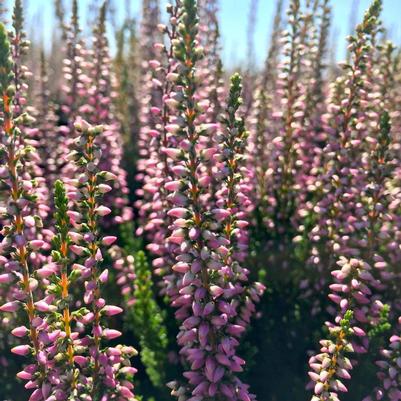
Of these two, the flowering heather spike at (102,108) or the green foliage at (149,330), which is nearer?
the green foliage at (149,330)

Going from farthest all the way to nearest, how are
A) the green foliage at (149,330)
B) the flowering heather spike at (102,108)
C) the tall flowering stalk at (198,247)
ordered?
1. the flowering heather spike at (102,108)
2. the green foliage at (149,330)
3. the tall flowering stalk at (198,247)

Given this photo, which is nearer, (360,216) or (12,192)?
(12,192)

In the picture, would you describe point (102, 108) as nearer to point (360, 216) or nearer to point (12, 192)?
point (360, 216)

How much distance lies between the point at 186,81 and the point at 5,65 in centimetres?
70

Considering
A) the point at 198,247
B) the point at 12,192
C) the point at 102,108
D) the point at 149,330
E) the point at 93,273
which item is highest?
the point at 102,108

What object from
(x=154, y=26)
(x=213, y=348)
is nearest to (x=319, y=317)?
(x=213, y=348)

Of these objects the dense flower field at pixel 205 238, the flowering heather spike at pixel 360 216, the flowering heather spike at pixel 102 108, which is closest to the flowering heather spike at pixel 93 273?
the dense flower field at pixel 205 238

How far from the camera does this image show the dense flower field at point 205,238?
2.24 metres

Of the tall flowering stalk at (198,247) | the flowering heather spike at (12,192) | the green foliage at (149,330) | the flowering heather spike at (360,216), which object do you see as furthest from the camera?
the green foliage at (149,330)

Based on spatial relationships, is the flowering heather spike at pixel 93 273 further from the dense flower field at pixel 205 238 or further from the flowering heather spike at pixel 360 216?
the flowering heather spike at pixel 360 216

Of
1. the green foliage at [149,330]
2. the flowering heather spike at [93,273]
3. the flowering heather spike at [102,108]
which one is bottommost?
the green foliage at [149,330]

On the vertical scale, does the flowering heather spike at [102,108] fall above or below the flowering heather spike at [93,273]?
above

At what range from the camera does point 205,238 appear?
86.3 inches

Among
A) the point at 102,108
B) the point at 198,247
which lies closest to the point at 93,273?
the point at 198,247
